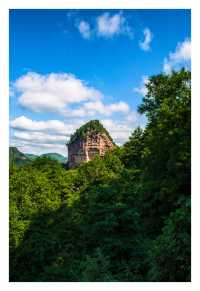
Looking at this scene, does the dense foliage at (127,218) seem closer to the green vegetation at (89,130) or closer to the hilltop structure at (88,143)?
the green vegetation at (89,130)

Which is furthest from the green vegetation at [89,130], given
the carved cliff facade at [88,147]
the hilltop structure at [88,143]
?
the carved cliff facade at [88,147]

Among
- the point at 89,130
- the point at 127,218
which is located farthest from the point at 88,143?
the point at 127,218

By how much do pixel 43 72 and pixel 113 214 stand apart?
236 cm

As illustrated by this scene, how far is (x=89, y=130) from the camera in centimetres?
1399

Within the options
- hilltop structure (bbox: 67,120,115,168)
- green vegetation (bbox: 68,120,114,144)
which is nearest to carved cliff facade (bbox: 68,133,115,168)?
hilltop structure (bbox: 67,120,115,168)

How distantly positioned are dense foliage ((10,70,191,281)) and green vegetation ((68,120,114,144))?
10.9ft

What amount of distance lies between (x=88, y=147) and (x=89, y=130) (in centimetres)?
61

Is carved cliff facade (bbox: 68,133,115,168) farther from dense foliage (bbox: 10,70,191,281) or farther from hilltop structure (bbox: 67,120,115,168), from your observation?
dense foliage (bbox: 10,70,191,281)

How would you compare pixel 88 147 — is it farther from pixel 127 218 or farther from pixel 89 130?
pixel 127 218

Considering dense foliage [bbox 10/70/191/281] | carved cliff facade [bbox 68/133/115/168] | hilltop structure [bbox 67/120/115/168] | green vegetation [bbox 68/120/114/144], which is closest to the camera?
dense foliage [bbox 10/70/191/281]

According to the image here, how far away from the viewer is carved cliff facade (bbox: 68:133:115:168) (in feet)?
46.0

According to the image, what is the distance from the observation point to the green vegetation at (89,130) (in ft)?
45.3

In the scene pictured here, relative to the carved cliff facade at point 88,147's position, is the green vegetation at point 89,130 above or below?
above
